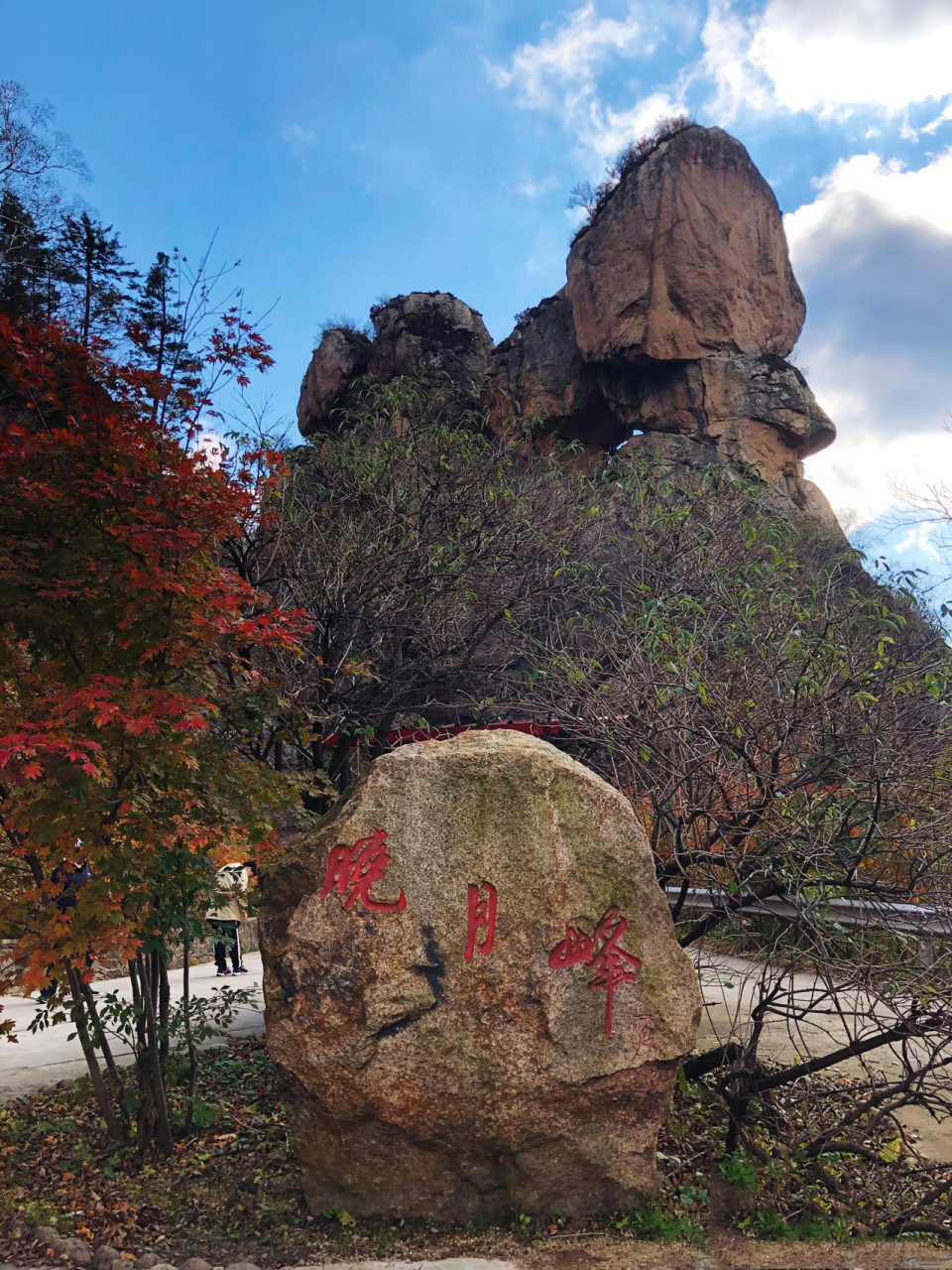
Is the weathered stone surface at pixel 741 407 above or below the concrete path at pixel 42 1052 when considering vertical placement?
above

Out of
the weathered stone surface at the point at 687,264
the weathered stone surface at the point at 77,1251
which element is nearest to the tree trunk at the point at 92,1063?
the weathered stone surface at the point at 77,1251

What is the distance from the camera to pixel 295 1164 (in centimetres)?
409

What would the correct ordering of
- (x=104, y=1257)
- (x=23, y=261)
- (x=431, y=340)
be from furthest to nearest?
(x=431, y=340) → (x=23, y=261) → (x=104, y=1257)

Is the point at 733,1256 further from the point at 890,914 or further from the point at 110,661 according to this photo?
the point at 110,661

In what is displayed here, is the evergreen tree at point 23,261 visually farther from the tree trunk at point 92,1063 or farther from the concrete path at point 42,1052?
the tree trunk at point 92,1063

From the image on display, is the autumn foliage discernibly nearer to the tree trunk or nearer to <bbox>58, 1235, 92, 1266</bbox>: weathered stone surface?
the tree trunk

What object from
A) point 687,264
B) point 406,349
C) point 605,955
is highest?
point 687,264

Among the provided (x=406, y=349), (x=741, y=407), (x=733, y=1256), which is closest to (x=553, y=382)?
(x=406, y=349)

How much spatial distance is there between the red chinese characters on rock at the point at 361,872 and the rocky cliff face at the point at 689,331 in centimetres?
1449

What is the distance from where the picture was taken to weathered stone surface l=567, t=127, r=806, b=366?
59.7 feet

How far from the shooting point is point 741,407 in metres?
18.1

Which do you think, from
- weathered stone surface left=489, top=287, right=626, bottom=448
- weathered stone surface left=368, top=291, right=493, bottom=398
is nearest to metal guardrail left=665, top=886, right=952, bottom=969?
weathered stone surface left=489, top=287, right=626, bottom=448

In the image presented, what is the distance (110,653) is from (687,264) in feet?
56.6

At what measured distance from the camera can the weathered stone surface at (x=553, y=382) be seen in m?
20.0
